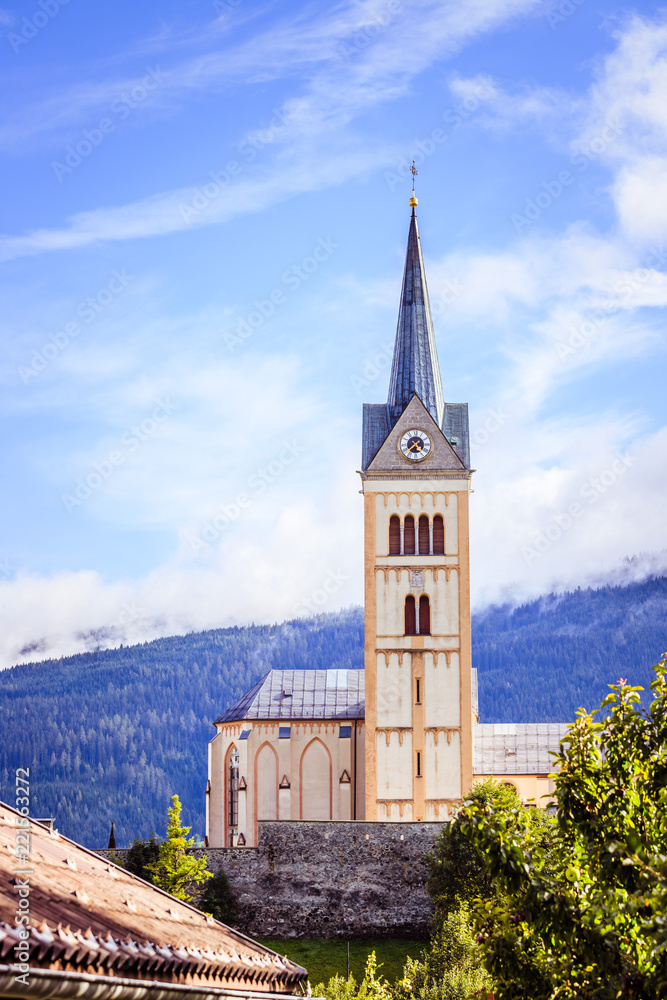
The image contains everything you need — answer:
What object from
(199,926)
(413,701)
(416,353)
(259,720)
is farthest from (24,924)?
(416,353)

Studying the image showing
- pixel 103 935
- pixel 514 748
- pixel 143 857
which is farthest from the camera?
pixel 514 748

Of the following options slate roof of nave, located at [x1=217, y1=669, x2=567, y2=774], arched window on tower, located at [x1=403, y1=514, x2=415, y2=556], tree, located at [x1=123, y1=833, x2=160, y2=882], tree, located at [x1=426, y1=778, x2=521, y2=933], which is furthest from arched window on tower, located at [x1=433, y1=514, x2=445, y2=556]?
tree, located at [x1=123, y1=833, x2=160, y2=882]

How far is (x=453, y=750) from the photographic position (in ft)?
236

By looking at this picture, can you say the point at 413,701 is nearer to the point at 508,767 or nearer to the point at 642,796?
the point at 508,767

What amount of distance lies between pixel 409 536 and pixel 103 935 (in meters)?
64.1

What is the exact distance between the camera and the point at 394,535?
74625 millimetres

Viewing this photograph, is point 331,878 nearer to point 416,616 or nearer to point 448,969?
→ point 448,969

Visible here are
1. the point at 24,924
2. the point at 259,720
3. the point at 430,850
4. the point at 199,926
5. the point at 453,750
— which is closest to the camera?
the point at 24,924

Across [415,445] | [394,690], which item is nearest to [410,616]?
[394,690]

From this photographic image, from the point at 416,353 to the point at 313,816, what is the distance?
2907cm

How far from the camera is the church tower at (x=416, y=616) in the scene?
7162 cm

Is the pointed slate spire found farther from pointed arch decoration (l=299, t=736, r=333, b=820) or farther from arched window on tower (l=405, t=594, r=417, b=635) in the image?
pointed arch decoration (l=299, t=736, r=333, b=820)

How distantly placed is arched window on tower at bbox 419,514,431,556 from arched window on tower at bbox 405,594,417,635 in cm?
271

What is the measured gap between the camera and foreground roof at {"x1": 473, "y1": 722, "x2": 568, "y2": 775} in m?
79.5
